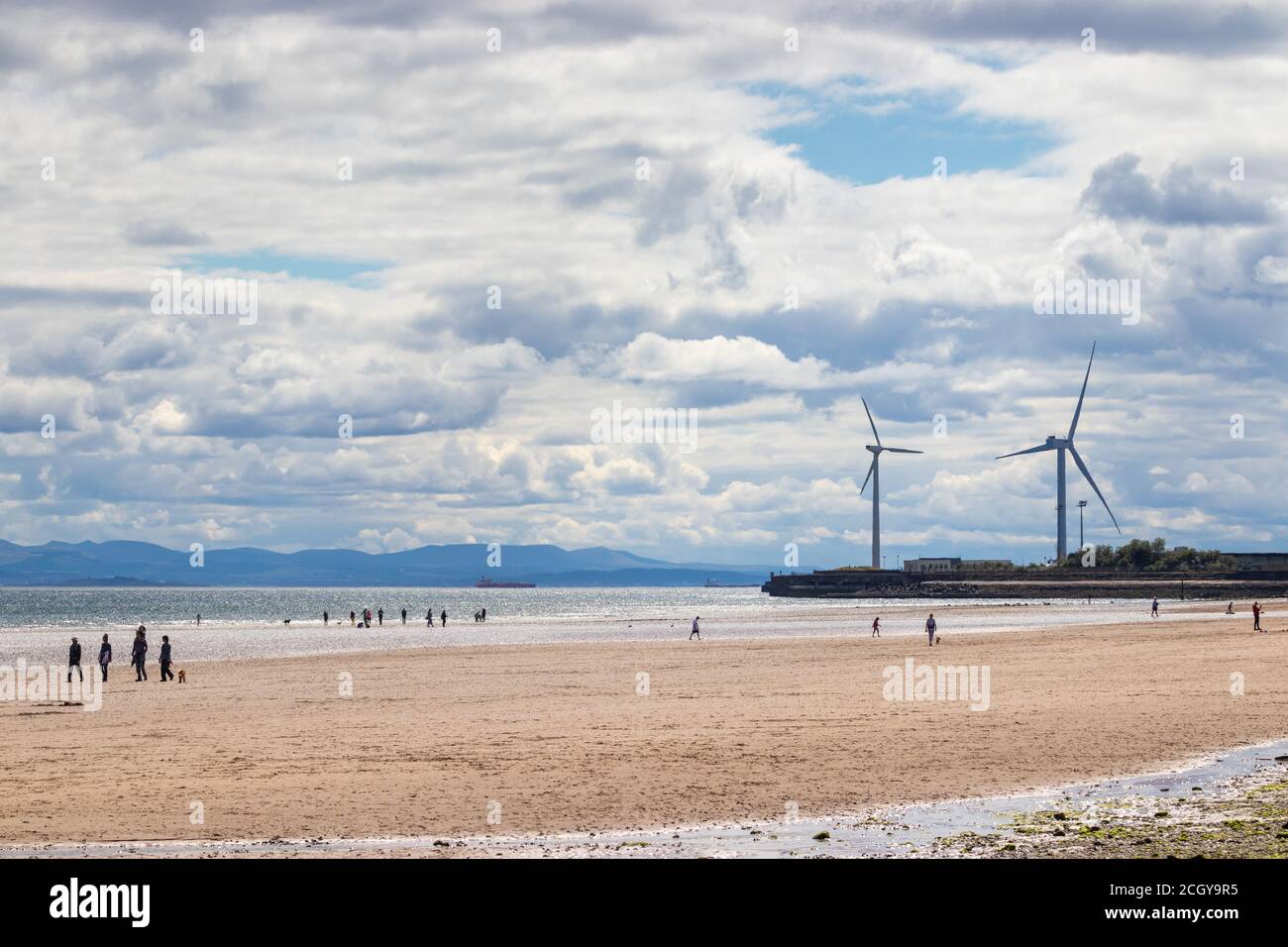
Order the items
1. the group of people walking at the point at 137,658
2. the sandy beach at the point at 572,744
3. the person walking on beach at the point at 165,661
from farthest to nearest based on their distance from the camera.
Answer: the person walking on beach at the point at 165,661 → the group of people walking at the point at 137,658 → the sandy beach at the point at 572,744

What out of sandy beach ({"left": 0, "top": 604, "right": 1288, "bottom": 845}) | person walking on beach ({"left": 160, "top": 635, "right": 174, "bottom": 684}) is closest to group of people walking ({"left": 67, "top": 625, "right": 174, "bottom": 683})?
person walking on beach ({"left": 160, "top": 635, "right": 174, "bottom": 684})

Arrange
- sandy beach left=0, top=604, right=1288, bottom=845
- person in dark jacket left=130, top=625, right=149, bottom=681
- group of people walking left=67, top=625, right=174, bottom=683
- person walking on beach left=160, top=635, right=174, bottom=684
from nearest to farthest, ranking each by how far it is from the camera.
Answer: sandy beach left=0, top=604, right=1288, bottom=845
group of people walking left=67, top=625, right=174, bottom=683
person in dark jacket left=130, top=625, right=149, bottom=681
person walking on beach left=160, top=635, right=174, bottom=684

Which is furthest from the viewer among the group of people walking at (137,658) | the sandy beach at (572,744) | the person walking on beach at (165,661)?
the person walking on beach at (165,661)

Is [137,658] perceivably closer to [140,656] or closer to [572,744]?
[140,656]

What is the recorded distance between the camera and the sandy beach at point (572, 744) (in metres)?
21.9

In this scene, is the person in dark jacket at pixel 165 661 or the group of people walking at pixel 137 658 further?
the person in dark jacket at pixel 165 661

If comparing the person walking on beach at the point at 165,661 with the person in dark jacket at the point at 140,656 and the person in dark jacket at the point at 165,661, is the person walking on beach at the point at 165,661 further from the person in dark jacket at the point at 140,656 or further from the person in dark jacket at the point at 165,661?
the person in dark jacket at the point at 140,656

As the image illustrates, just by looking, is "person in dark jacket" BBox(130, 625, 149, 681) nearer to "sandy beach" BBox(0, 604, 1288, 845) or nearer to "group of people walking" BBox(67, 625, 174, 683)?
"group of people walking" BBox(67, 625, 174, 683)

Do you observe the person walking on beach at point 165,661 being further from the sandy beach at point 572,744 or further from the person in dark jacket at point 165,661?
the sandy beach at point 572,744

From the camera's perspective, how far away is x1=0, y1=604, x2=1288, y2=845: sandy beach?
21.9 m

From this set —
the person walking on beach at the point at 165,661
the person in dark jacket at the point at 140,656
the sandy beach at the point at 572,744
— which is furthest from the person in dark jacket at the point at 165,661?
the sandy beach at the point at 572,744

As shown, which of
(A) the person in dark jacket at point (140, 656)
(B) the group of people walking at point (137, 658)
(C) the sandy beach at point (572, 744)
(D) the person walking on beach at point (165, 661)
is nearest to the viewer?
(C) the sandy beach at point (572, 744)
